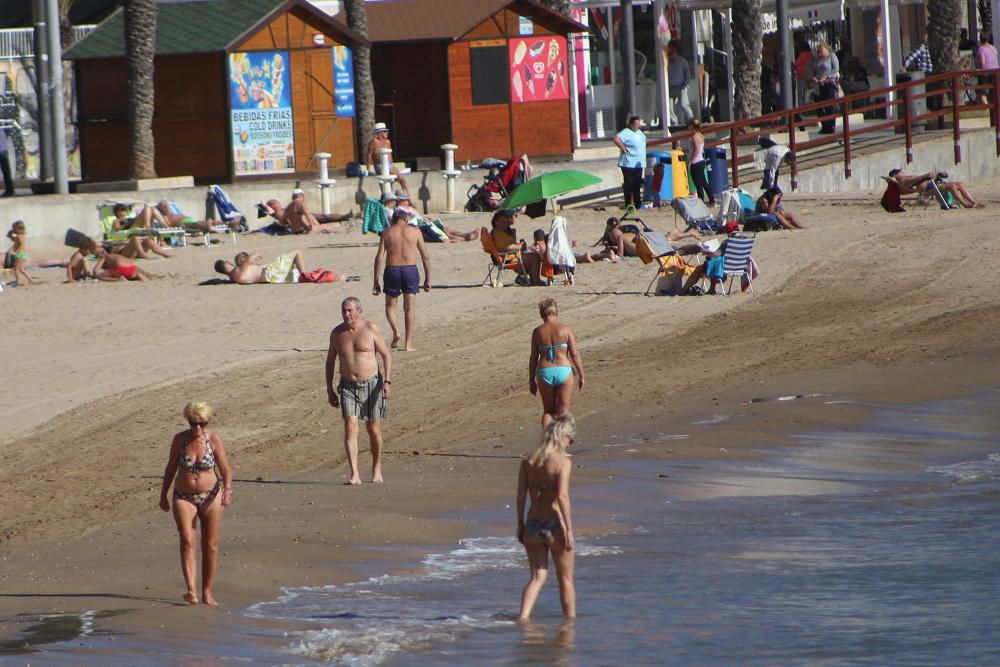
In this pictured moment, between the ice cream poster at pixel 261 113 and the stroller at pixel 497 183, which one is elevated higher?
the ice cream poster at pixel 261 113

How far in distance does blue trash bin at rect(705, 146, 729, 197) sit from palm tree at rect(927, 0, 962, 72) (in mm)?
8673

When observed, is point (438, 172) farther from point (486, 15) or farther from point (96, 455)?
point (96, 455)

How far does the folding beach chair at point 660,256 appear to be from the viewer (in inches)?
798

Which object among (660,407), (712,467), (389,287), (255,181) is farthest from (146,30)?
(712,467)

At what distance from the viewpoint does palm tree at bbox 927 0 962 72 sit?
32.9 meters

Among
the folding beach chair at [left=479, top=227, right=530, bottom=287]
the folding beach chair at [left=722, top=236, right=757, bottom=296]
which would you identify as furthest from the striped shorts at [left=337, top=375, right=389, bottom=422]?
the folding beach chair at [left=479, top=227, right=530, bottom=287]

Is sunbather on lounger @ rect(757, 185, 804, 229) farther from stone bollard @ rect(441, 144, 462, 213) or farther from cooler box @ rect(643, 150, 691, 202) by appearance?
stone bollard @ rect(441, 144, 462, 213)

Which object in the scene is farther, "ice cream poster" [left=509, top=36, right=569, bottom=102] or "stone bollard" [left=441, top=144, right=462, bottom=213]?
"ice cream poster" [left=509, top=36, right=569, bottom=102]

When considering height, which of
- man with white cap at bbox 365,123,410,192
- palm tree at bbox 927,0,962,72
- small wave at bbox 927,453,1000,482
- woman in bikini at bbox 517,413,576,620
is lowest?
small wave at bbox 927,453,1000,482

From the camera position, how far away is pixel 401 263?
16844 millimetres

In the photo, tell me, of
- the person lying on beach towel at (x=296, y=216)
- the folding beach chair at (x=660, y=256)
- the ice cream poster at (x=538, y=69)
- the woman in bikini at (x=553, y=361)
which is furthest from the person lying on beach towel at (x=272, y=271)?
the ice cream poster at (x=538, y=69)

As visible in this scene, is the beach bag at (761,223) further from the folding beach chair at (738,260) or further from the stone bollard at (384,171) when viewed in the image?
the stone bollard at (384,171)

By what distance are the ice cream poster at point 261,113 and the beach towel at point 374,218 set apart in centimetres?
462

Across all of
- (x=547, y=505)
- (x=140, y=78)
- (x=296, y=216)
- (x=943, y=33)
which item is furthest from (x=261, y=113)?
(x=547, y=505)
